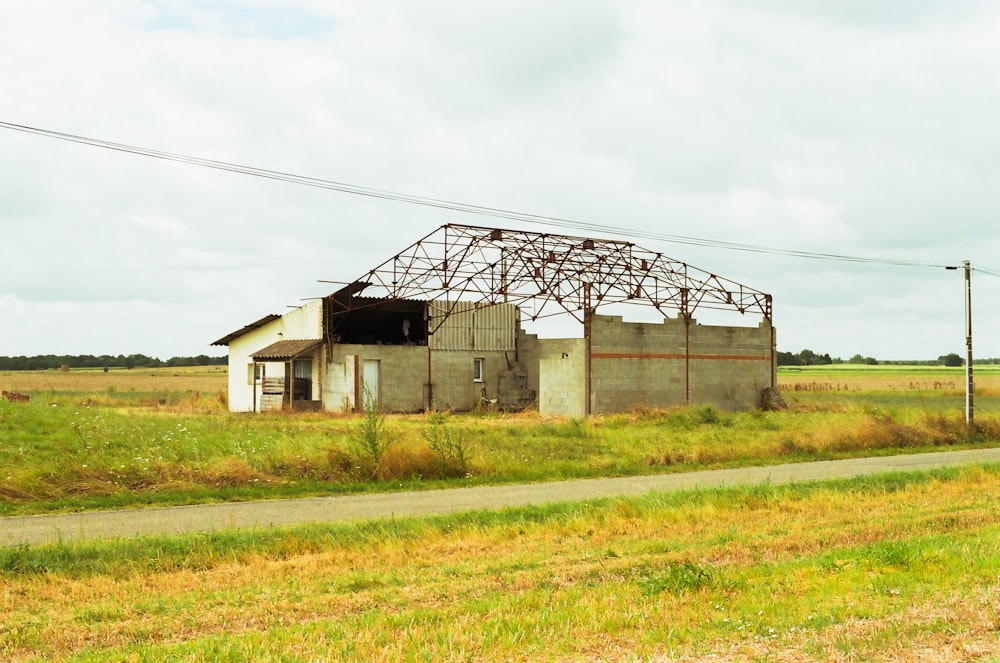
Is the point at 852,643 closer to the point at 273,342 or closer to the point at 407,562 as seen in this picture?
the point at 407,562

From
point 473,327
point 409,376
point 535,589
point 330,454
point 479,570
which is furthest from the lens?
point 473,327

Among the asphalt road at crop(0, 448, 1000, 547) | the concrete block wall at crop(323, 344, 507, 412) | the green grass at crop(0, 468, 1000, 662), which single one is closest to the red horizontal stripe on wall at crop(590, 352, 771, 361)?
the concrete block wall at crop(323, 344, 507, 412)

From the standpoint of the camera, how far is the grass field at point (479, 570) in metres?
6.38

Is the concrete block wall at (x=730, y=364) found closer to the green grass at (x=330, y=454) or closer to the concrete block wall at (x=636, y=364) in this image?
the concrete block wall at (x=636, y=364)

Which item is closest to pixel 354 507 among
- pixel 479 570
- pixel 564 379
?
pixel 479 570

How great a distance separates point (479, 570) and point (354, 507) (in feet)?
17.9

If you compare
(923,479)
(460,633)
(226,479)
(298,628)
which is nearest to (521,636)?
(460,633)

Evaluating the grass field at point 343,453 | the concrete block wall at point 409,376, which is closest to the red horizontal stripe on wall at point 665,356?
the grass field at point 343,453

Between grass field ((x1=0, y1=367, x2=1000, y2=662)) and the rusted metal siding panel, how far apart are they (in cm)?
2197

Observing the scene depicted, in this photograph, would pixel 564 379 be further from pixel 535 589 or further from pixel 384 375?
pixel 535 589

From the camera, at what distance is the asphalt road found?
474 inches

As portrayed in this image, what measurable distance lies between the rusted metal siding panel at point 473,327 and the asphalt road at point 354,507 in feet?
74.7

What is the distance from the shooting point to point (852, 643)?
611cm

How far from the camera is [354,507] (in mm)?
14141
